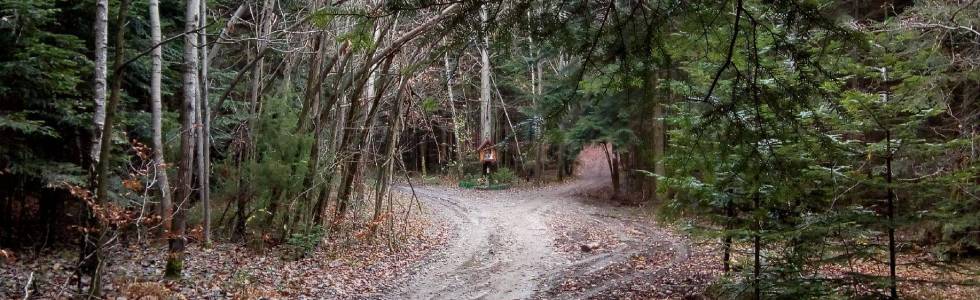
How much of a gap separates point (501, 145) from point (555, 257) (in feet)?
10.7

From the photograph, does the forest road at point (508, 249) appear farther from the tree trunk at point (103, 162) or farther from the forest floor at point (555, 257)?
the tree trunk at point (103, 162)

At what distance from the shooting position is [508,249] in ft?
39.4

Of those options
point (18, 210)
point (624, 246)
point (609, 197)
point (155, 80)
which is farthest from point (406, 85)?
point (609, 197)

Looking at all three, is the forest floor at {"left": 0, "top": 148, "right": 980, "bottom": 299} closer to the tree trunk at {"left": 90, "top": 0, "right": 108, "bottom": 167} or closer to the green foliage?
the green foliage

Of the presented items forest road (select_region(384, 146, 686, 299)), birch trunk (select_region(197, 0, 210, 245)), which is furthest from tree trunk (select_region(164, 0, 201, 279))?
forest road (select_region(384, 146, 686, 299))

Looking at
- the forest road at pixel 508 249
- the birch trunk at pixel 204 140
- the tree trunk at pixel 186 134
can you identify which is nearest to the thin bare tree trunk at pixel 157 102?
the tree trunk at pixel 186 134

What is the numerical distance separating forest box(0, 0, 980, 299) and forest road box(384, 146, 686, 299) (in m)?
0.09

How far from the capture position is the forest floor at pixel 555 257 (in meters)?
8.55

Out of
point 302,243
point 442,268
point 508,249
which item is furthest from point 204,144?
point 508,249

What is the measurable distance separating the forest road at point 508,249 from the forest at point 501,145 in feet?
0.30

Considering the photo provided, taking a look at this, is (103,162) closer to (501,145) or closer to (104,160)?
(104,160)

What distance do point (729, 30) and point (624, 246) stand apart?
9678 millimetres

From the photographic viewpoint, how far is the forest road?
8719 mm

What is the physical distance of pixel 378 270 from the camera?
9852 mm
